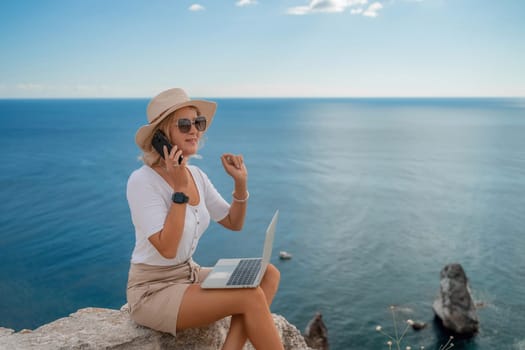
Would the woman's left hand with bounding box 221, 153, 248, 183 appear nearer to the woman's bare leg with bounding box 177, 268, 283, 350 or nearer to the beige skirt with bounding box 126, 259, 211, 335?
the beige skirt with bounding box 126, 259, 211, 335

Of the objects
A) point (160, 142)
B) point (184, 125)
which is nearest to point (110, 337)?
point (160, 142)

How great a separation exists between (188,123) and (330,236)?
52.9 meters

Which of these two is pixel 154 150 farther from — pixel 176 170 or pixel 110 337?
pixel 110 337

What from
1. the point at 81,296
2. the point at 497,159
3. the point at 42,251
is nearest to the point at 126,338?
the point at 81,296

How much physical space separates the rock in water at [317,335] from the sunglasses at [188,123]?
2938 cm

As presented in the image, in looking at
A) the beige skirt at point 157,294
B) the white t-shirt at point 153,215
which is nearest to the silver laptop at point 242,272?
the beige skirt at point 157,294

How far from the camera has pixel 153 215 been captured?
4512mm

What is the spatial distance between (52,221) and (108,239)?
34.7 feet

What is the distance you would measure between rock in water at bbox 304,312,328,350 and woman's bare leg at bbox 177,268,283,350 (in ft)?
95.2

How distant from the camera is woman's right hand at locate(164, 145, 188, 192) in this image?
4.43m

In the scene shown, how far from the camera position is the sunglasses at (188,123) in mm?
4871

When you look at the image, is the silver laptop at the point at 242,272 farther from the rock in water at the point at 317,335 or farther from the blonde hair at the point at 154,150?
the rock in water at the point at 317,335

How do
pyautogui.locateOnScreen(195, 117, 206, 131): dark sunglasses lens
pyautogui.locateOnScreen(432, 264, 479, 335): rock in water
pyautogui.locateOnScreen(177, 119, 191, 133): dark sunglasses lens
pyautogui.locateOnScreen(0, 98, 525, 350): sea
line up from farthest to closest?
pyautogui.locateOnScreen(0, 98, 525, 350): sea → pyautogui.locateOnScreen(432, 264, 479, 335): rock in water → pyautogui.locateOnScreen(195, 117, 206, 131): dark sunglasses lens → pyautogui.locateOnScreen(177, 119, 191, 133): dark sunglasses lens

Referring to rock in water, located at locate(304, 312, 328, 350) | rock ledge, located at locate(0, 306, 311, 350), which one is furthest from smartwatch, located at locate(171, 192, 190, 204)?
rock in water, located at locate(304, 312, 328, 350)
